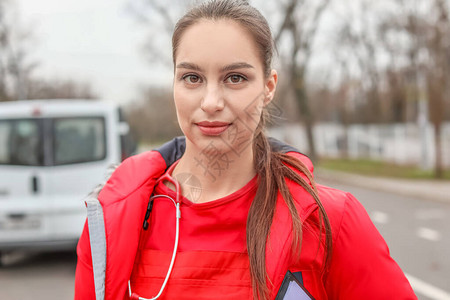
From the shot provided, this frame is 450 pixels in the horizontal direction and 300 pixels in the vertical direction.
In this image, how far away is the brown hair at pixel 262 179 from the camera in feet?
4.81

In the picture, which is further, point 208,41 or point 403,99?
point 403,99

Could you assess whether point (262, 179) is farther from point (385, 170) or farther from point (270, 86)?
point (385, 170)

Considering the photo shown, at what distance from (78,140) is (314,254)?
571 centimetres

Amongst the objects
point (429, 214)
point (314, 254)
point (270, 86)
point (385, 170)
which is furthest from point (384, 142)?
point (314, 254)

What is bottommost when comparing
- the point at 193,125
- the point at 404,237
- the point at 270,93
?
the point at 404,237

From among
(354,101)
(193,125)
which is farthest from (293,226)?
(354,101)

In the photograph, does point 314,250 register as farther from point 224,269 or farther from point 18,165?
point 18,165

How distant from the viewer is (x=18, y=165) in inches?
259

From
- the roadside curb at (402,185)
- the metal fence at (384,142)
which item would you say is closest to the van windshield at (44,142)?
the roadside curb at (402,185)

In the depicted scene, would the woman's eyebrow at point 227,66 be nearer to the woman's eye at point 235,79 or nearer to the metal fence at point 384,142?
the woman's eye at point 235,79

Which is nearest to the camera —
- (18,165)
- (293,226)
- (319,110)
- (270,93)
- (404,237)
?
(293,226)

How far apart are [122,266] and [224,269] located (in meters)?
0.31

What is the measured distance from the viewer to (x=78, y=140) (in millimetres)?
6754

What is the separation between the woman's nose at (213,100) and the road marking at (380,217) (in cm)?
870
